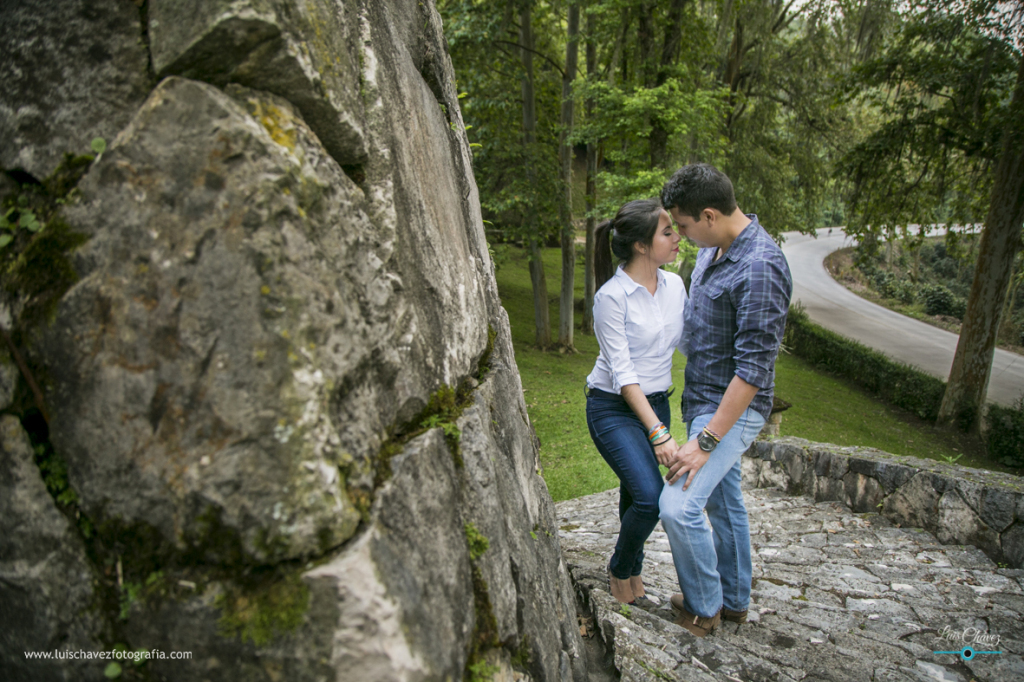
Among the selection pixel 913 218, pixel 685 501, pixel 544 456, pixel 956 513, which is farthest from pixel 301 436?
pixel 913 218

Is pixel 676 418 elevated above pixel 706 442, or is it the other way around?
pixel 706 442

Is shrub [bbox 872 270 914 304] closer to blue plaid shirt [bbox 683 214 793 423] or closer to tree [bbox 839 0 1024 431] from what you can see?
tree [bbox 839 0 1024 431]

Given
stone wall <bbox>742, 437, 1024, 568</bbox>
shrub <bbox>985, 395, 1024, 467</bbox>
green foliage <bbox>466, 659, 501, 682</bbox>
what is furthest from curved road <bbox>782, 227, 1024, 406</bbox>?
green foliage <bbox>466, 659, 501, 682</bbox>

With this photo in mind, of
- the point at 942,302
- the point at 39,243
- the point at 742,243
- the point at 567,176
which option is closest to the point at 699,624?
the point at 742,243

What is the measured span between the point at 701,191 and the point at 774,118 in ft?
63.3

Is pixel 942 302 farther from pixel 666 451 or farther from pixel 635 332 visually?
pixel 666 451

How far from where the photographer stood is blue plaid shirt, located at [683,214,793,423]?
8.93 ft

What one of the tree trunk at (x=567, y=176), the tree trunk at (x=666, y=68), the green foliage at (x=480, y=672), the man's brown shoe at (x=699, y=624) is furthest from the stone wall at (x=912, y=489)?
the tree trunk at (x=567, y=176)

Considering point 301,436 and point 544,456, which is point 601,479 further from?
point 301,436

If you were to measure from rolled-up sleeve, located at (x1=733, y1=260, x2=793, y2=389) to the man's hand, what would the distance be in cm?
41

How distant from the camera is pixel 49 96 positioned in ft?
4.80

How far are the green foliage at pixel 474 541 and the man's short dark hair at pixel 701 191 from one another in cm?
193

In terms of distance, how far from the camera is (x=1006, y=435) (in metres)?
12.0

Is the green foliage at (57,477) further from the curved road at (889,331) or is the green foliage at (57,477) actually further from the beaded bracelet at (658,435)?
the curved road at (889,331)
